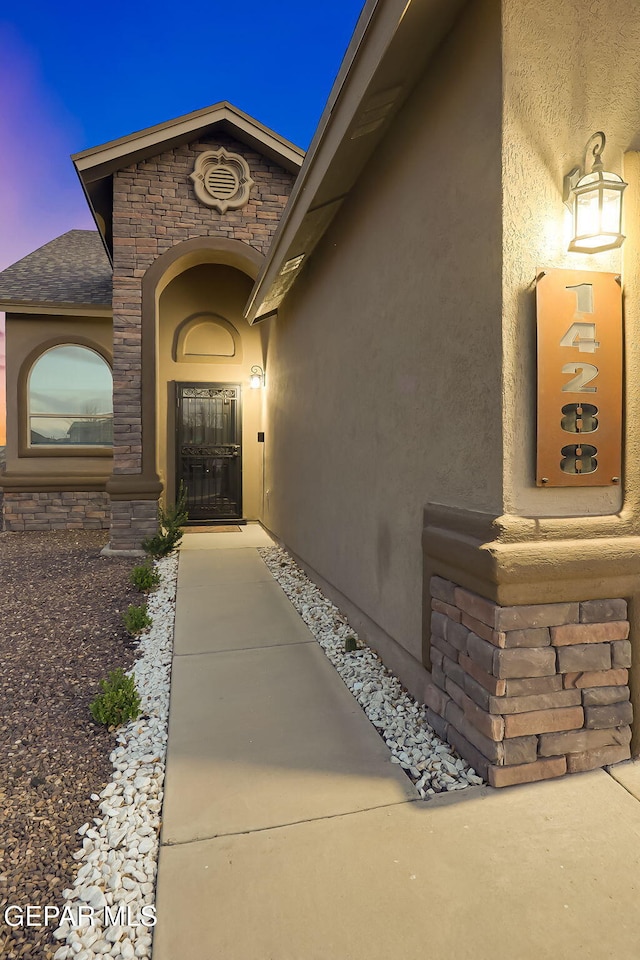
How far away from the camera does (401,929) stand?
1606 mm

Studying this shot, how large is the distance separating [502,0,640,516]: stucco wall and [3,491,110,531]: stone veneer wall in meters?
8.89

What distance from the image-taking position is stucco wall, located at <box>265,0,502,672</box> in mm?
2334

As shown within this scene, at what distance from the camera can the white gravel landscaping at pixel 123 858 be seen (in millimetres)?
1607

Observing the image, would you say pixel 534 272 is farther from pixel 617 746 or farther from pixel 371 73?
pixel 617 746

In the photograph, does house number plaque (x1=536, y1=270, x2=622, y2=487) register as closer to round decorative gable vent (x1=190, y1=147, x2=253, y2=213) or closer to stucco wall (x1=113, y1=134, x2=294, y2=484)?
stucco wall (x1=113, y1=134, x2=294, y2=484)

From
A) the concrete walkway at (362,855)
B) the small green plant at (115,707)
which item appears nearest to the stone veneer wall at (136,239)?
the small green plant at (115,707)

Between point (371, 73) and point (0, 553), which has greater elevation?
point (371, 73)

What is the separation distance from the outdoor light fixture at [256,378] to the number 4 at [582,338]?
7629 mm

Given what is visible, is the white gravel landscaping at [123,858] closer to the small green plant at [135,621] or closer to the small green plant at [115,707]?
the small green plant at [115,707]

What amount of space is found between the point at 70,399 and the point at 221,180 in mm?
4722

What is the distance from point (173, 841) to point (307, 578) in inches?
156

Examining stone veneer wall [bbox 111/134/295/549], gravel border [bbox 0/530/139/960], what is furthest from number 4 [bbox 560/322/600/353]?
stone veneer wall [bbox 111/134/295/549]

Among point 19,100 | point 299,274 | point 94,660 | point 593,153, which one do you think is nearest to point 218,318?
point 299,274

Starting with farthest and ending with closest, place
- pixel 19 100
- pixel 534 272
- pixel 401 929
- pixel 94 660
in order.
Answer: pixel 19 100 → pixel 94 660 → pixel 534 272 → pixel 401 929
